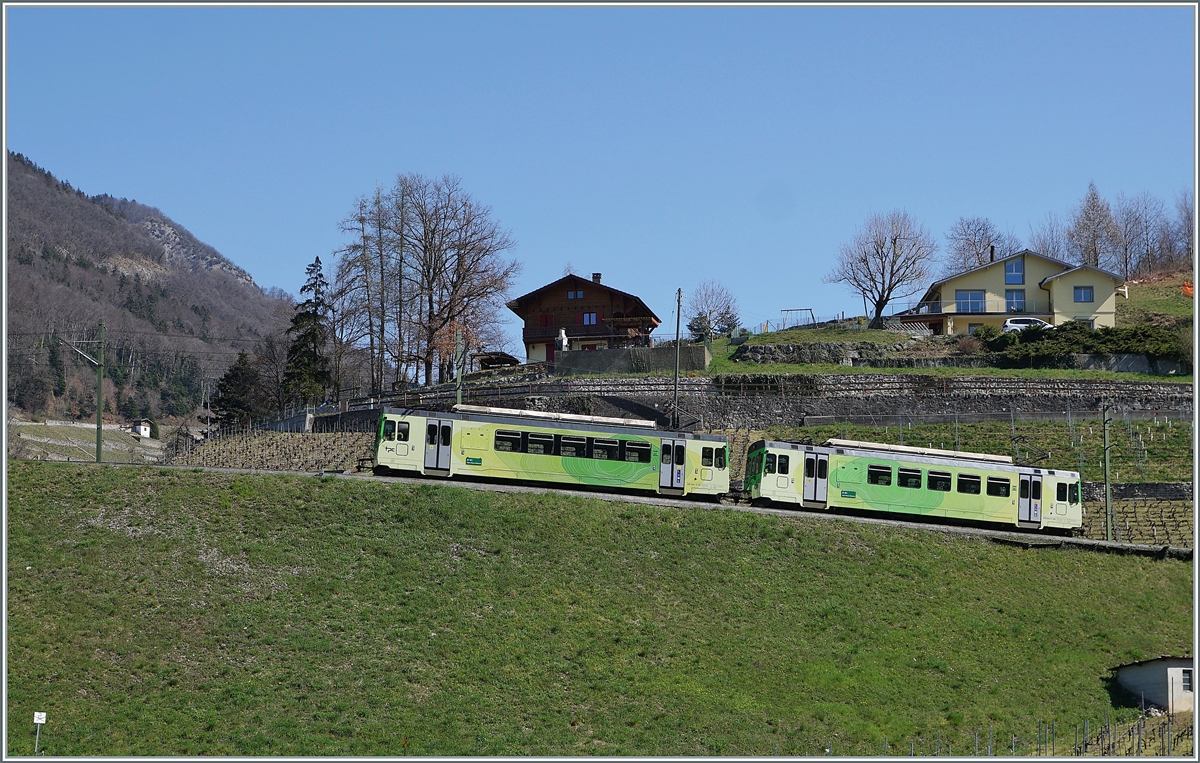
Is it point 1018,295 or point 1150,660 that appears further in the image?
point 1018,295

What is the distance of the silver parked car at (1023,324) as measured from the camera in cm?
6450

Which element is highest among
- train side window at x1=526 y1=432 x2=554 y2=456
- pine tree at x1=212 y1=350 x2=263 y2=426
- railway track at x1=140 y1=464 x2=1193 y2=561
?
pine tree at x1=212 y1=350 x2=263 y2=426

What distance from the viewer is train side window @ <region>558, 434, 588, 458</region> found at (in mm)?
37688

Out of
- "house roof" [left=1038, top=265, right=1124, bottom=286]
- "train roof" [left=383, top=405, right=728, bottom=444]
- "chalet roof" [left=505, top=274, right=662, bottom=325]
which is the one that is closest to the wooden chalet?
"chalet roof" [left=505, top=274, right=662, bottom=325]

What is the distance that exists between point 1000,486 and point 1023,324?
35550mm

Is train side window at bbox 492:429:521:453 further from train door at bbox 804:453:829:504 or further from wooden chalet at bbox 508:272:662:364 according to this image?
wooden chalet at bbox 508:272:662:364

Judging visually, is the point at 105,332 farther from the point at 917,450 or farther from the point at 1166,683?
the point at 1166,683

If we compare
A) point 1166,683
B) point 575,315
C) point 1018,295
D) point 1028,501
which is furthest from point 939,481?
point 1018,295

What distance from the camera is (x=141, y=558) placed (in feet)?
101

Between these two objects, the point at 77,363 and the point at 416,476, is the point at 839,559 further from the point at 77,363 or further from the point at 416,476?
the point at 77,363

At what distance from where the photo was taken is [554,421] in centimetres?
3775

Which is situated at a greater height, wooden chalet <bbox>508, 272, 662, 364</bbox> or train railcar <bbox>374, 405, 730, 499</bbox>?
wooden chalet <bbox>508, 272, 662, 364</bbox>

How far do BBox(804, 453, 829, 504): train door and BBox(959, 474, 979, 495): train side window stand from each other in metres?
4.58

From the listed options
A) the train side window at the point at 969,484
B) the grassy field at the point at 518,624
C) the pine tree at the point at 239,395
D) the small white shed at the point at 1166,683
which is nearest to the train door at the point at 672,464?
the grassy field at the point at 518,624
